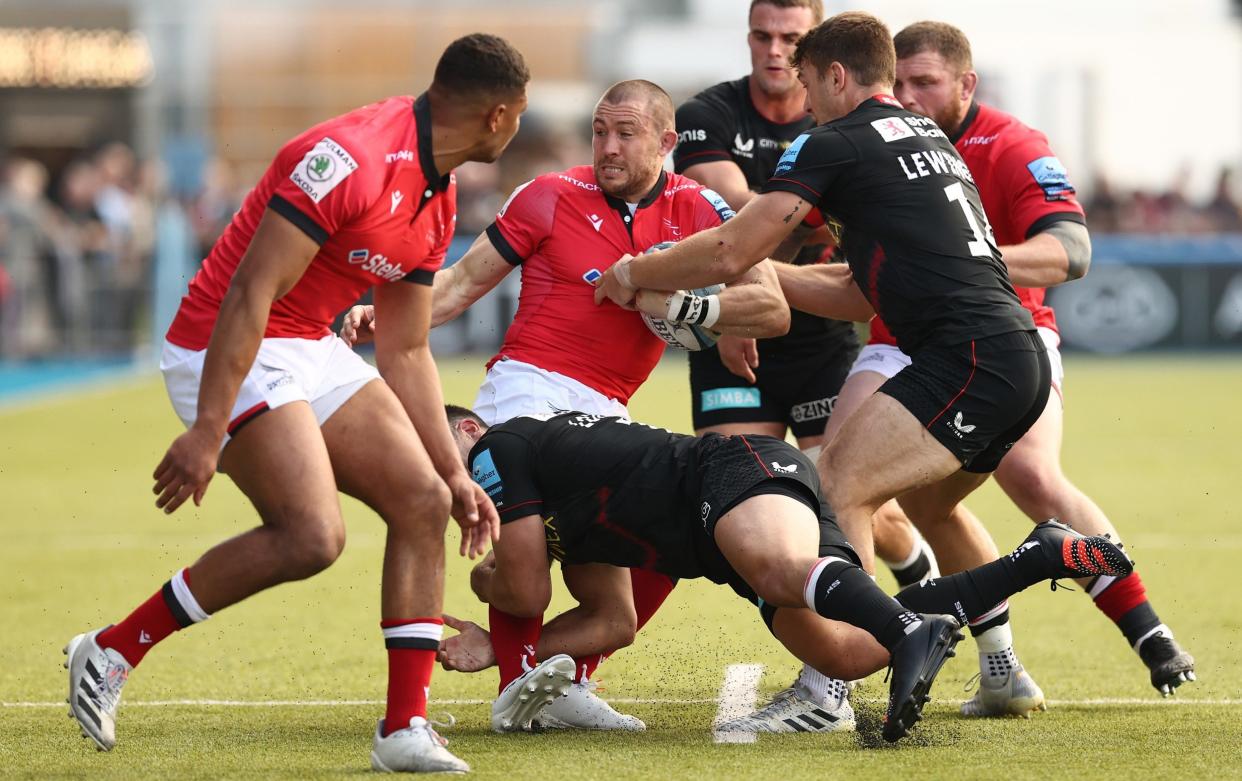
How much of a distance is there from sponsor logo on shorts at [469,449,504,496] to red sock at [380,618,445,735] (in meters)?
0.74

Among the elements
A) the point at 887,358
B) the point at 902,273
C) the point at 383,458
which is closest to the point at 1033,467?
the point at 887,358

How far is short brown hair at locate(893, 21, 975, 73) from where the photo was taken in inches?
272

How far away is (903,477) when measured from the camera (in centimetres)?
592

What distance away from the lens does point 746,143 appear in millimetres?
7887

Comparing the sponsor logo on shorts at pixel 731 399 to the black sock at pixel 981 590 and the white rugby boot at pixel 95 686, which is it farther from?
the white rugby boot at pixel 95 686

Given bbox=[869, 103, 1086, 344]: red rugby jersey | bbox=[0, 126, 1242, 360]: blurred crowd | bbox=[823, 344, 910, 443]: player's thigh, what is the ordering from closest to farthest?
bbox=[869, 103, 1086, 344]: red rugby jersey → bbox=[823, 344, 910, 443]: player's thigh → bbox=[0, 126, 1242, 360]: blurred crowd

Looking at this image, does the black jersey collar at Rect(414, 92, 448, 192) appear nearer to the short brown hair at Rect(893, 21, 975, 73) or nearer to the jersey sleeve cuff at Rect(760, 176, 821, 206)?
the jersey sleeve cuff at Rect(760, 176, 821, 206)

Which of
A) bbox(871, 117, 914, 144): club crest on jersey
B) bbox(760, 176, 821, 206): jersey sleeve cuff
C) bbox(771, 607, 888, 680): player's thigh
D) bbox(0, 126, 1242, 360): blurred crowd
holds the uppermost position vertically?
bbox(871, 117, 914, 144): club crest on jersey

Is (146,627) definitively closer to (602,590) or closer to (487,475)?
(487,475)

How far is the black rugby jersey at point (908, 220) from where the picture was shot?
5926mm

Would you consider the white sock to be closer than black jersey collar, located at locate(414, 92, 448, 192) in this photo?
No

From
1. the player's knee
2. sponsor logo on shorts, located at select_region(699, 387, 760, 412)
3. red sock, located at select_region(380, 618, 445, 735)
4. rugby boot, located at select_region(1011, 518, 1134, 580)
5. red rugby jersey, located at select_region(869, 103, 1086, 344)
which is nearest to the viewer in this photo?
red sock, located at select_region(380, 618, 445, 735)

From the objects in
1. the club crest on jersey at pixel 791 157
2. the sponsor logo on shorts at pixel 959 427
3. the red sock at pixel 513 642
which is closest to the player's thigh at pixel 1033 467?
the sponsor logo on shorts at pixel 959 427

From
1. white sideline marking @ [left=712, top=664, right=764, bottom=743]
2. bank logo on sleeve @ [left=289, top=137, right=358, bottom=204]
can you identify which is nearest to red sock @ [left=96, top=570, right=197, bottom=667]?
bank logo on sleeve @ [left=289, top=137, right=358, bottom=204]
